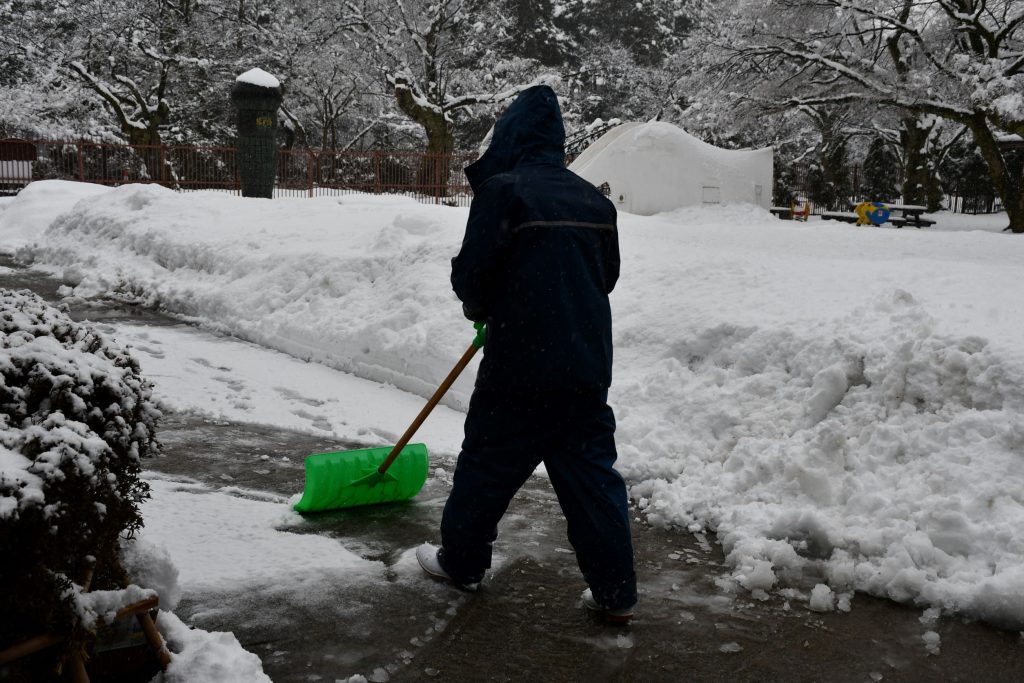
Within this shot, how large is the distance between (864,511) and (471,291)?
195cm

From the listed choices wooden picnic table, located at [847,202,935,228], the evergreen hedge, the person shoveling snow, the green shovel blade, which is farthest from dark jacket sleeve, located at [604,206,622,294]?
wooden picnic table, located at [847,202,935,228]

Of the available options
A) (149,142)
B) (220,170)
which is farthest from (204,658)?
(149,142)

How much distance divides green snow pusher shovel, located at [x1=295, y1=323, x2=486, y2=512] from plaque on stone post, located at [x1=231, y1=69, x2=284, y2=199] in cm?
1372

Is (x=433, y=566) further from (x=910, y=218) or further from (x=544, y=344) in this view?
(x=910, y=218)

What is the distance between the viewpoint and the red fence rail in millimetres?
24547

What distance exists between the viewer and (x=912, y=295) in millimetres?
5156

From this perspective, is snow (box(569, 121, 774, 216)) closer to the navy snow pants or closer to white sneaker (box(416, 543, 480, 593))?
white sneaker (box(416, 543, 480, 593))

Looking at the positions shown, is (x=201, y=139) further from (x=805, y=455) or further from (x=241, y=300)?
(x=805, y=455)

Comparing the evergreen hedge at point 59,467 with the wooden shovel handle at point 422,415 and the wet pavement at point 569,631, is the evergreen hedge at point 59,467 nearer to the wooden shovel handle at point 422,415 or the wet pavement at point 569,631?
the wet pavement at point 569,631

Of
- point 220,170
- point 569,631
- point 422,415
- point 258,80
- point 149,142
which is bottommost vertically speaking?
point 569,631

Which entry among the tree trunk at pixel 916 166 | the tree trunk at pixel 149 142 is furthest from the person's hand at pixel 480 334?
the tree trunk at pixel 916 166

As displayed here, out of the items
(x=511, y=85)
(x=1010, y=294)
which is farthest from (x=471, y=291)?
(x=511, y=85)

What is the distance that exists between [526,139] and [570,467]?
1.16m

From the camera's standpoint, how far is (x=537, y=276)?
3.18m
